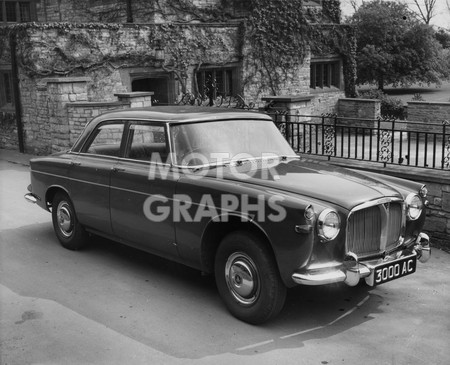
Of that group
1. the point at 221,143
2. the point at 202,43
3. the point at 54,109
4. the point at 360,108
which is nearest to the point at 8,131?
the point at 54,109

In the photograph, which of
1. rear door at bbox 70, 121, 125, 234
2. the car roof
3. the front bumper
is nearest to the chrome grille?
the front bumper

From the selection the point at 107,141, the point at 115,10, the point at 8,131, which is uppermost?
the point at 115,10

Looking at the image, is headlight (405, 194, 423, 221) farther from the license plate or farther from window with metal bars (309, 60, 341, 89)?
window with metal bars (309, 60, 341, 89)

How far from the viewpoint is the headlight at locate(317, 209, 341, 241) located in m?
4.73

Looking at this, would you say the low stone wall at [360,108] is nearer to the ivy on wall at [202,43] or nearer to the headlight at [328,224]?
the ivy on wall at [202,43]

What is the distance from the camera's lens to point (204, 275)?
20.9 feet

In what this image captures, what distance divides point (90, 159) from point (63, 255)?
1.25m

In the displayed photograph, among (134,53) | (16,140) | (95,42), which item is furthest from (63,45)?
(16,140)

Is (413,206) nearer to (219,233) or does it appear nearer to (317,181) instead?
(317,181)

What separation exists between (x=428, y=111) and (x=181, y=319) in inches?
559

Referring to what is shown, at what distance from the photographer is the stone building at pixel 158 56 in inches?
556

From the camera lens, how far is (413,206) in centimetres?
558

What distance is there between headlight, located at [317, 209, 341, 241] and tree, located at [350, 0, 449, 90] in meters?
26.2

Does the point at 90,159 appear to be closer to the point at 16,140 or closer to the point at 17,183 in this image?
the point at 17,183
